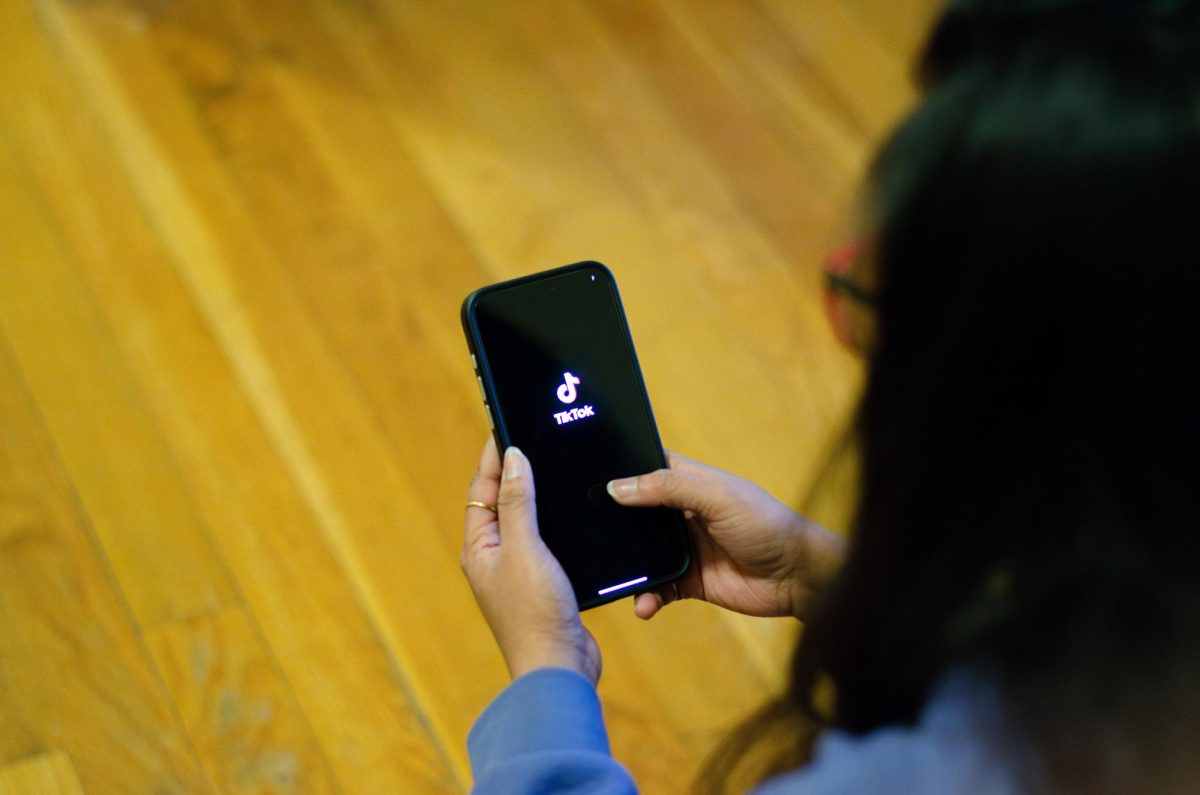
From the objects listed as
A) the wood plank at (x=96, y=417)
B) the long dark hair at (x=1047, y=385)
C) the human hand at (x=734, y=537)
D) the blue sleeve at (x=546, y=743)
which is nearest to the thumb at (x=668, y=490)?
the human hand at (x=734, y=537)

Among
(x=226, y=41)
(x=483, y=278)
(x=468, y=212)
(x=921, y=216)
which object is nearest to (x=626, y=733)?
(x=483, y=278)

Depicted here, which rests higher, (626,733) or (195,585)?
(195,585)

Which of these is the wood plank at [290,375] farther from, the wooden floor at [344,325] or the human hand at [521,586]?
the human hand at [521,586]

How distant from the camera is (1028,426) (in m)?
0.45

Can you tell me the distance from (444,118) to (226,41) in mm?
300

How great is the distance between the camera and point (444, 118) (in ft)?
4.76

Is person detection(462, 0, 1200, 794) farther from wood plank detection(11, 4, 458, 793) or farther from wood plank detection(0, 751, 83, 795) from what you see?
wood plank detection(0, 751, 83, 795)

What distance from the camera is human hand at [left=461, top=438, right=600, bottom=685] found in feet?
2.32

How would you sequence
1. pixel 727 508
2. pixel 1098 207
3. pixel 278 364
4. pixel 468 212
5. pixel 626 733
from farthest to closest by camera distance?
1. pixel 468 212
2. pixel 278 364
3. pixel 626 733
4. pixel 727 508
5. pixel 1098 207

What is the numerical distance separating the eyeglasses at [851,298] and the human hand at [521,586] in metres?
0.26

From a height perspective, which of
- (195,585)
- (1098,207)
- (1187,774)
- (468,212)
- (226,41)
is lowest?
(1187,774)

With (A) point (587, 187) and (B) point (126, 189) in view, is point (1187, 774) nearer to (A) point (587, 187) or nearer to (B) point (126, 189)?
(A) point (587, 187)

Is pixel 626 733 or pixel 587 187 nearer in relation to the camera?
pixel 626 733

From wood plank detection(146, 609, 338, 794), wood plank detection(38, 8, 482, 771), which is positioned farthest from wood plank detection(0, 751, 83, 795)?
wood plank detection(38, 8, 482, 771)
